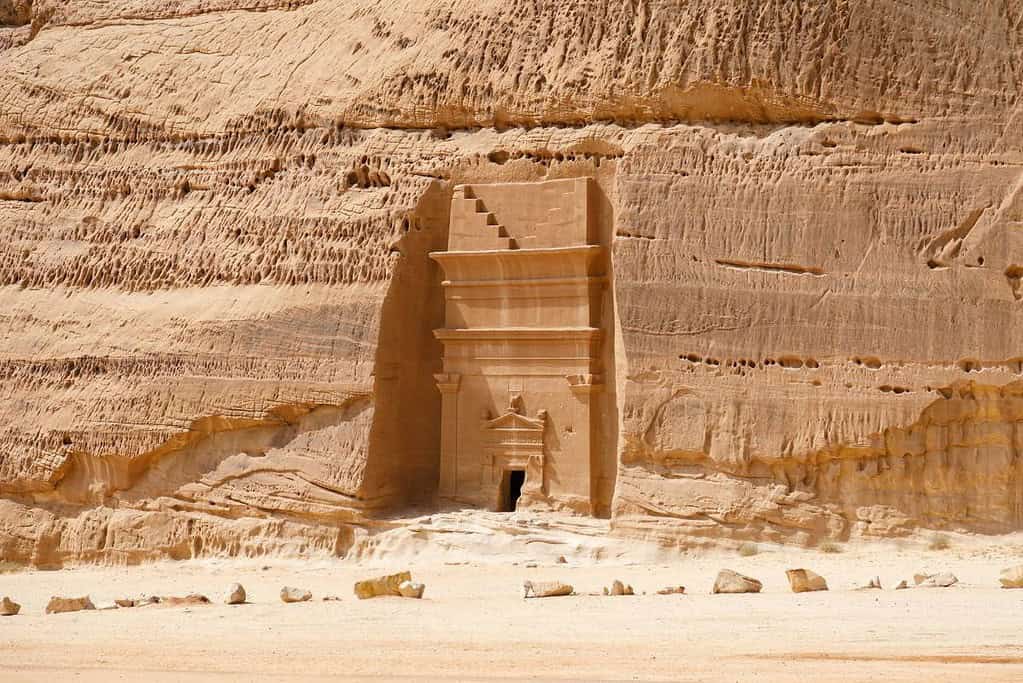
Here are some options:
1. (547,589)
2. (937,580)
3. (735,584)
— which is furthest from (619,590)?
(937,580)

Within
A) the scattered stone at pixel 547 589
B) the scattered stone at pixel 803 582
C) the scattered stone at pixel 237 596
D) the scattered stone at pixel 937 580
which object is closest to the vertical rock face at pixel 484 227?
the scattered stone at pixel 937 580

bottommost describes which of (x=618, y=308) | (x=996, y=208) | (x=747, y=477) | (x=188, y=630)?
(x=188, y=630)

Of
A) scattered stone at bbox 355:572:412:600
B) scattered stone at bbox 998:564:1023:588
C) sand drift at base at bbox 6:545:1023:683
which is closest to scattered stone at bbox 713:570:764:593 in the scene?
sand drift at base at bbox 6:545:1023:683

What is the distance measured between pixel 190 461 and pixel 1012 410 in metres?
9.56

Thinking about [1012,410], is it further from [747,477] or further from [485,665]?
[485,665]

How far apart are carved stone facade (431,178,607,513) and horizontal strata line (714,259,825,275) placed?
1.53 m

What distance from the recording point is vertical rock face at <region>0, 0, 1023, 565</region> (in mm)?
14742

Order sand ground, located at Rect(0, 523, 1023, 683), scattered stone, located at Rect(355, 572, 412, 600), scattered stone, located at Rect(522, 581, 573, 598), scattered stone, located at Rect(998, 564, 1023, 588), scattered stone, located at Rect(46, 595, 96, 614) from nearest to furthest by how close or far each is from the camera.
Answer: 1. sand ground, located at Rect(0, 523, 1023, 683)
2. scattered stone, located at Rect(998, 564, 1023, 588)
3. scattered stone, located at Rect(522, 581, 573, 598)
4. scattered stone, located at Rect(355, 572, 412, 600)
5. scattered stone, located at Rect(46, 595, 96, 614)

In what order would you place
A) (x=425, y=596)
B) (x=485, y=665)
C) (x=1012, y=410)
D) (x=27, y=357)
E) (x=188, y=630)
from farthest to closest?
(x=27, y=357) < (x=1012, y=410) < (x=425, y=596) < (x=188, y=630) < (x=485, y=665)

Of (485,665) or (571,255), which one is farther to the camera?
(571,255)

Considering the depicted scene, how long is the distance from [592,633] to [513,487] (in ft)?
21.4

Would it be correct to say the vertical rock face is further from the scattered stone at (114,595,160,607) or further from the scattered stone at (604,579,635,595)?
the scattered stone at (114,595,160,607)

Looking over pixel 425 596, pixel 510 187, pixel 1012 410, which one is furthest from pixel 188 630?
pixel 1012 410

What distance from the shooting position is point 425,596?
13.3 meters
